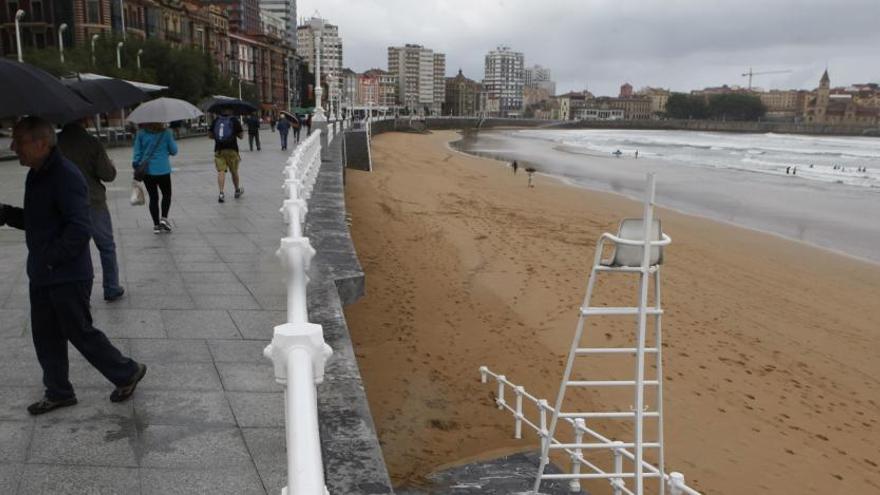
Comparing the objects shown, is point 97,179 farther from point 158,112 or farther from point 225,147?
point 225,147

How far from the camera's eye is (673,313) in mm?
10219

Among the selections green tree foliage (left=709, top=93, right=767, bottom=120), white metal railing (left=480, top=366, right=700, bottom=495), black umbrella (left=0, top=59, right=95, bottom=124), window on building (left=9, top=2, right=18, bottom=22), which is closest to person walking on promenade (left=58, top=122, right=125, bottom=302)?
black umbrella (left=0, top=59, right=95, bottom=124)

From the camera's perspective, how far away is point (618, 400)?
6984 mm

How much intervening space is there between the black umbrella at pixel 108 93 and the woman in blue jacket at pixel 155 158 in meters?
2.39

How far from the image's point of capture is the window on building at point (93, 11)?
52000 millimetres

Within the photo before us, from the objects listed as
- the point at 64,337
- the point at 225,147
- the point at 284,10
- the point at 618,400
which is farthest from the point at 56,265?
the point at 284,10

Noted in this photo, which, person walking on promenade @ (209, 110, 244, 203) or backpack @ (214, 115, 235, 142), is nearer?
person walking on promenade @ (209, 110, 244, 203)

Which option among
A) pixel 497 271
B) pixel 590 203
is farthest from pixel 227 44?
pixel 497 271

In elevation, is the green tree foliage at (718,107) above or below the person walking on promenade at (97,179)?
above

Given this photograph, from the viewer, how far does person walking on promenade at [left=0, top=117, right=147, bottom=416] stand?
138 inches

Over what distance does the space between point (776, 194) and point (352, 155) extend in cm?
1781

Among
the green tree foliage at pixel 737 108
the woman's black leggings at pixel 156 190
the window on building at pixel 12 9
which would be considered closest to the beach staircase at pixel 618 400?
the woman's black leggings at pixel 156 190

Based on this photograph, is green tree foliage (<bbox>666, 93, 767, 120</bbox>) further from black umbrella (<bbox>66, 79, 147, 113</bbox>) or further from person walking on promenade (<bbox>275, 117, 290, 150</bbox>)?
black umbrella (<bbox>66, 79, 147, 113</bbox>)

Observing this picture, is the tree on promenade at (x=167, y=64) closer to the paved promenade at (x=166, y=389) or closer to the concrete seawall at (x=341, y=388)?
the paved promenade at (x=166, y=389)
